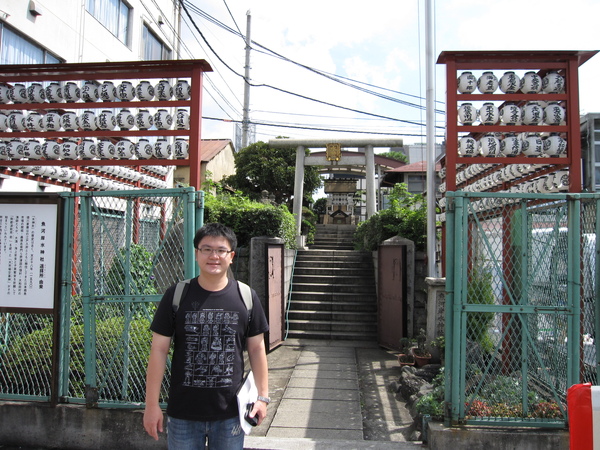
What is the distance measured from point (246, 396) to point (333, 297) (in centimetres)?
795

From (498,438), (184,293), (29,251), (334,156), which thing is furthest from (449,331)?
(334,156)

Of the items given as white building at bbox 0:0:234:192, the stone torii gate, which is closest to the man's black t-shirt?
white building at bbox 0:0:234:192

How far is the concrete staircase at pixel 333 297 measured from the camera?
966 cm

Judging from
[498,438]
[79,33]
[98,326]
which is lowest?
[498,438]

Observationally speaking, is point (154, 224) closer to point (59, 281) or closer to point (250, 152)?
point (59, 281)

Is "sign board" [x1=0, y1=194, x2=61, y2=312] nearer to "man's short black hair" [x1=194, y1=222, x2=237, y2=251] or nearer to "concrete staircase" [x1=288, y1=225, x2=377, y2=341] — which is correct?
"man's short black hair" [x1=194, y1=222, x2=237, y2=251]

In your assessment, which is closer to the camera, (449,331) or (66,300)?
(449,331)

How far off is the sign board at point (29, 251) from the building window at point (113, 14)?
26.0 feet

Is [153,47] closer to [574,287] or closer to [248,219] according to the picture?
[248,219]

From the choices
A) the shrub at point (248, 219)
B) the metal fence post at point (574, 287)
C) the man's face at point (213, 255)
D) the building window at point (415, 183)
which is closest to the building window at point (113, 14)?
the shrub at point (248, 219)

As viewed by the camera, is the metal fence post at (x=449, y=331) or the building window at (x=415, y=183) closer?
the metal fence post at (x=449, y=331)

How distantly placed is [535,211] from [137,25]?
12104 millimetres

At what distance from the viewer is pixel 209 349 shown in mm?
2631

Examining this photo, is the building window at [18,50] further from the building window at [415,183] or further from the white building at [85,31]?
the building window at [415,183]
